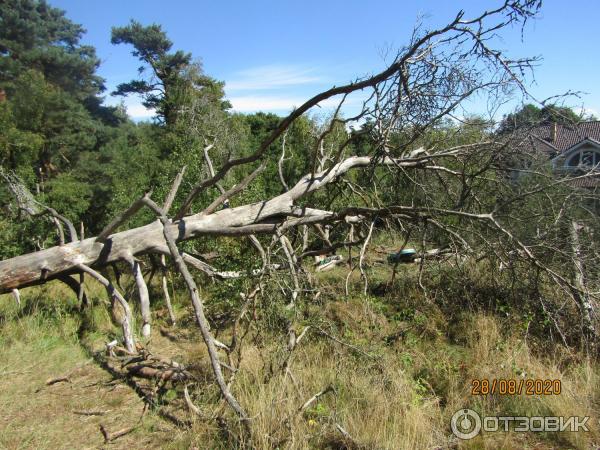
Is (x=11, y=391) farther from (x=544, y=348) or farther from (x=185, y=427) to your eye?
(x=544, y=348)

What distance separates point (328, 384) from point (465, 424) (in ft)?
3.67

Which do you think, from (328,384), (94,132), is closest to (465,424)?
(328,384)

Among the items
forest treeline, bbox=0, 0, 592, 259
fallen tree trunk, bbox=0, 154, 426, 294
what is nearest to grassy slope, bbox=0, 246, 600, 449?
fallen tree trunk, bbox=0, 154, 426, 294

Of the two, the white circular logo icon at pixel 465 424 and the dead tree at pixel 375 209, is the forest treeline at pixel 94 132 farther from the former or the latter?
the white circular logo icon at pixel 465 424

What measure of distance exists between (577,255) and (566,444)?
216cm

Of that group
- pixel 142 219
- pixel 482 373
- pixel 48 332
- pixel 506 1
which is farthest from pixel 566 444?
pixel 142 219

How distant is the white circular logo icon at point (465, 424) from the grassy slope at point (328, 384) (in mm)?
82

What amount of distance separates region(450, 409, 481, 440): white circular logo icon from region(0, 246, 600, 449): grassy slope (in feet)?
0.27

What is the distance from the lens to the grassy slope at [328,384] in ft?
9.96

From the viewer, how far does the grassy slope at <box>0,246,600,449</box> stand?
3037 mm

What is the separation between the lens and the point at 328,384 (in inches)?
143

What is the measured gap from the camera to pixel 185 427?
321 cm
